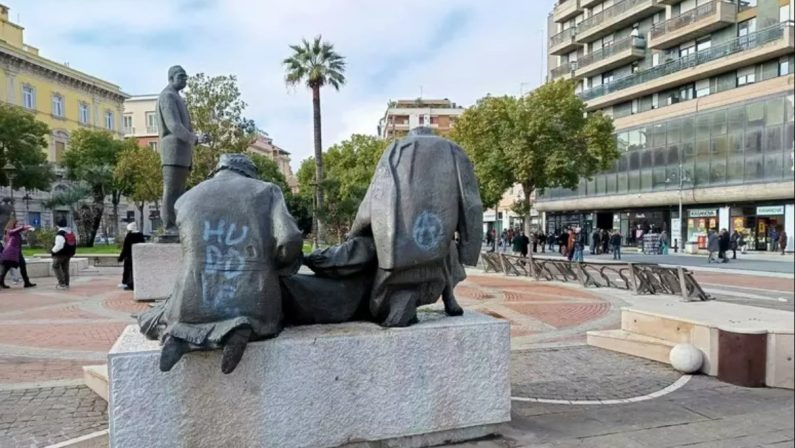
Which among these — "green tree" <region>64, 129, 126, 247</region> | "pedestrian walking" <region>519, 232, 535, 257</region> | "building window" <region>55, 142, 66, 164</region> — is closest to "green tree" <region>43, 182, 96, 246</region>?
"green tree" <region>64, 129, 126, 247</region>

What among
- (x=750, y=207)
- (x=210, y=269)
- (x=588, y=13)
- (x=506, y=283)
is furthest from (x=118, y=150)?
(x=210, y=269)

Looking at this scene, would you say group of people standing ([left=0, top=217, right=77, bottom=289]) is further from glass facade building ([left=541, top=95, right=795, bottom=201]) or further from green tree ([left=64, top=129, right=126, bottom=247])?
green tree ([left=64, top=129, right=126, bottom=247])

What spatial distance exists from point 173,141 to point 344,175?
40.3 metres

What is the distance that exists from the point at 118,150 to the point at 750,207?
166ft

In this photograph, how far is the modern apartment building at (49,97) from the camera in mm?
50938

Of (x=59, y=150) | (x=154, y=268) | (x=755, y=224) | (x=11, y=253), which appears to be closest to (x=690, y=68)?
(x=755, y=224)

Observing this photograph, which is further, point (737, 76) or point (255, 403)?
point (737, 76)

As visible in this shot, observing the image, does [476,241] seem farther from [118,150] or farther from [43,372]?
[118,150]

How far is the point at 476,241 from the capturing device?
13.0 ft

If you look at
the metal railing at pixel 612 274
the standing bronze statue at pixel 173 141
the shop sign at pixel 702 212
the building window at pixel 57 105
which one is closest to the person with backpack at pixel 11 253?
the standing bronze statue at pixel 173 141

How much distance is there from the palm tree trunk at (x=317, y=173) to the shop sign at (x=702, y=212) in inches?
965

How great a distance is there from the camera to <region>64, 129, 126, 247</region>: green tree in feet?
134

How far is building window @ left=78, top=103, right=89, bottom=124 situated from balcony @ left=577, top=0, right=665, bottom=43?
51.5 metres

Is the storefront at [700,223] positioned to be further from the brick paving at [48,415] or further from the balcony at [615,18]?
the brick paving at [48,415]
